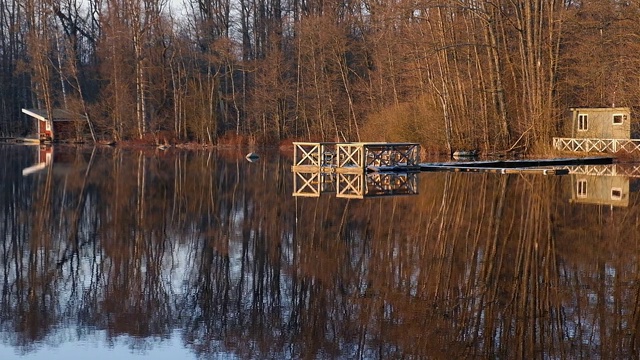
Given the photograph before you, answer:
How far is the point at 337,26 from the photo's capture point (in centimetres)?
5428

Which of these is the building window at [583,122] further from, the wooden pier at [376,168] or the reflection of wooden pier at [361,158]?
the reflection of wooden pier at [361,158]

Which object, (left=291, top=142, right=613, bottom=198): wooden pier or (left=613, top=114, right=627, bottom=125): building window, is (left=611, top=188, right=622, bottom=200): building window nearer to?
(left=291, top=142, right=613, bottom=198): wooden pier

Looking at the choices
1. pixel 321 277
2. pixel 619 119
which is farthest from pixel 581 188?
pixel 619 119

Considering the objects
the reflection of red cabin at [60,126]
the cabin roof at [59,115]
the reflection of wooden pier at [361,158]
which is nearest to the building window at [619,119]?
the reflection of wooden pier at [361,158]

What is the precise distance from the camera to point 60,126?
213 ft

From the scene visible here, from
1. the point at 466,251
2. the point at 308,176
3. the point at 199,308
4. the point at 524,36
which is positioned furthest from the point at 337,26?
the point at 199,308

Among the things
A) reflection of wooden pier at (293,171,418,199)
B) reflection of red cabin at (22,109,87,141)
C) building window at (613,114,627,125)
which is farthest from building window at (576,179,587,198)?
reflection of red cabin at (22,109,87,141)

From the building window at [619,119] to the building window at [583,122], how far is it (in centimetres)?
138

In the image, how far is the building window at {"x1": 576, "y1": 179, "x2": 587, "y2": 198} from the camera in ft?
66.1

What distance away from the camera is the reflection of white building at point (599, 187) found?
18.8 meters

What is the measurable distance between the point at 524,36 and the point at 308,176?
17.6 metres

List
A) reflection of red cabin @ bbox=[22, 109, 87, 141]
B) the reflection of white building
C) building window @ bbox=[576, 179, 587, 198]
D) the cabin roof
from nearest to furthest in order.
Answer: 1. the reflection of white building
2. building window @ bbox=[576, 179, 587, 198]
3. the cabin roof
4. reflection of red cabin @ bbox=[22, 109, 87, 141]

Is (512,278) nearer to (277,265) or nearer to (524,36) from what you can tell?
(277,265)

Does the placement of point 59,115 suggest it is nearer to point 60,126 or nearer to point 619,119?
point 60,126
